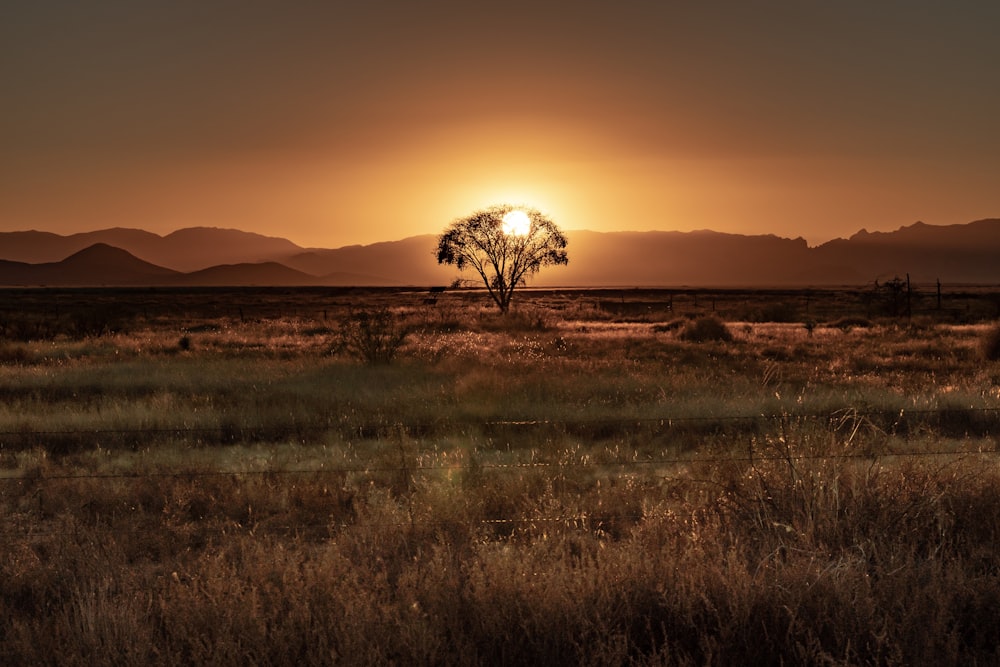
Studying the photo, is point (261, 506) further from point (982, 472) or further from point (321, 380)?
point (321, 380)

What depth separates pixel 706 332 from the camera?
3306 cm

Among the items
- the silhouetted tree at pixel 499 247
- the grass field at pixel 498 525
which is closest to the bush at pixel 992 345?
the grass field at pixel 498 525

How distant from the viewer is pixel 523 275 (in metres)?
63.1

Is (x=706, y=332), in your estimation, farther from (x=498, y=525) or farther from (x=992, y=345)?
(x=498, y=525)

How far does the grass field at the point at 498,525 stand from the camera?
4.57 m

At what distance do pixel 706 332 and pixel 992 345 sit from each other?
11.8m

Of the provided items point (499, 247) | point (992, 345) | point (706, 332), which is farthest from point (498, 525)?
point (499, 247)

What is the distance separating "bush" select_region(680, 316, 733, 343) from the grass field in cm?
1552

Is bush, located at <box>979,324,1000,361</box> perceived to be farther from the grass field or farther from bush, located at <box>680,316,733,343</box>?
bush, located at <box>680,316,733,343</box>

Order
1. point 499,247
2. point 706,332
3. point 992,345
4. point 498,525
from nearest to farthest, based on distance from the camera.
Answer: point 498,525 → point 992,345 → point 706,332 → point 499,247

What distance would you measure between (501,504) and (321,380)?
10.9m

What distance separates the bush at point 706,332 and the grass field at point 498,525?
15518 millimetres

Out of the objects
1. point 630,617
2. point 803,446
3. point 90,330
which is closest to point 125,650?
point 630,617

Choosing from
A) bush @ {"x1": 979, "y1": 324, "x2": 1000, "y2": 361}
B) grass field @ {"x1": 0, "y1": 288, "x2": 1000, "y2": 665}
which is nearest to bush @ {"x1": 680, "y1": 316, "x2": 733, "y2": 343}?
bush @ {"x1": 979, "y1": 324, "x2": 1000, "y2": 361}
